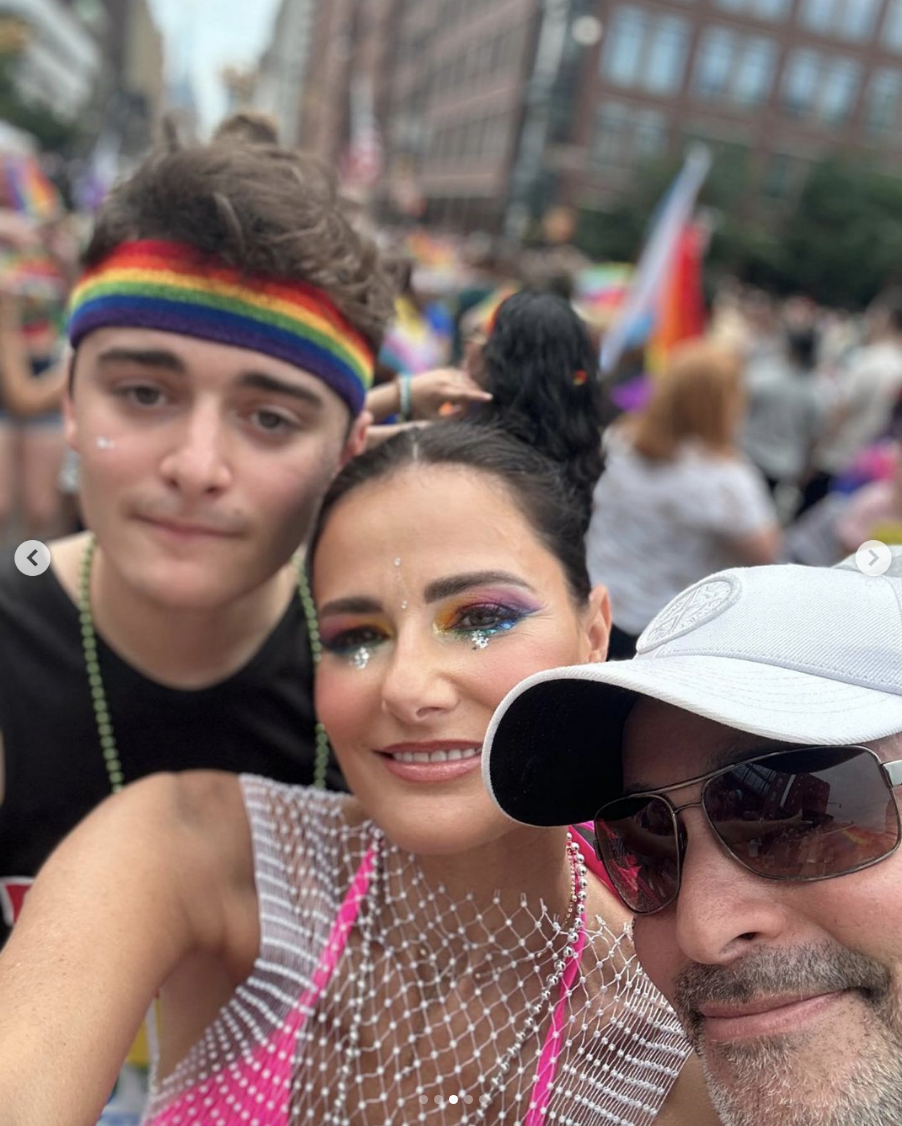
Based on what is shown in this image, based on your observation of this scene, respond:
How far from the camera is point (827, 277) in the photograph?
47.1 metres

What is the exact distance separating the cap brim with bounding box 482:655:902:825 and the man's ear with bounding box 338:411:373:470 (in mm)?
781

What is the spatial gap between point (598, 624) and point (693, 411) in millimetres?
2685

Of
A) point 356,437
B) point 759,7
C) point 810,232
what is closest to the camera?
point 356,437

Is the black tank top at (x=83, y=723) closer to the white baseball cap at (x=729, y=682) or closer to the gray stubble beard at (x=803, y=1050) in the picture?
the white baseball cap at (x=729, y=682)

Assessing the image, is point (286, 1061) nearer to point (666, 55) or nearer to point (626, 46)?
point (626, 46)

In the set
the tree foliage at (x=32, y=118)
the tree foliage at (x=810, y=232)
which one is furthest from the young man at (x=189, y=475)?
the tree foliage at (x=32, y=118)

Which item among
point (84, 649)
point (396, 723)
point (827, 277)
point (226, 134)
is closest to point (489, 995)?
point (396, 723)

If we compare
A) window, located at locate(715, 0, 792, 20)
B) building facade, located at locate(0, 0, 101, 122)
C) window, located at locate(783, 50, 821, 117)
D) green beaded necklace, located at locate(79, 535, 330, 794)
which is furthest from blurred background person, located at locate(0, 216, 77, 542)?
building facade, located at locate(0, 0, 101, 122)

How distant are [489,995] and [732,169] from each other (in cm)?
5205

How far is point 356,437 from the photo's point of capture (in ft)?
6.31

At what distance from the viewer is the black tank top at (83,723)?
1960mm

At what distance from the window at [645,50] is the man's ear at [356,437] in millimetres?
52485

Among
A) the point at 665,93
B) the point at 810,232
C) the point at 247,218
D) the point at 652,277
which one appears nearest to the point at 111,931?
the point at 247,218

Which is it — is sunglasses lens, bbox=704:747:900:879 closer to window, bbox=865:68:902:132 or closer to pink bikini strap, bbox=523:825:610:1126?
pink bikini strap, bbox=523:825:610:1126
